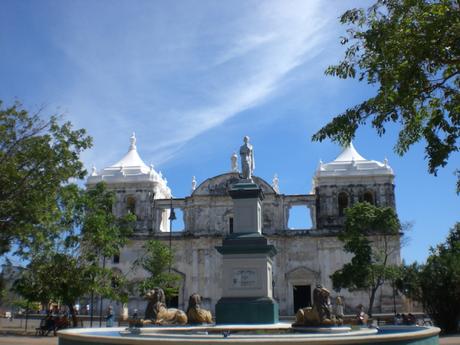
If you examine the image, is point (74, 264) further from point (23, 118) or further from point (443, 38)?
point (443, 38)

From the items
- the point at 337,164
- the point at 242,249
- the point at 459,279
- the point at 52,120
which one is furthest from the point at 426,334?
the point at 337,164

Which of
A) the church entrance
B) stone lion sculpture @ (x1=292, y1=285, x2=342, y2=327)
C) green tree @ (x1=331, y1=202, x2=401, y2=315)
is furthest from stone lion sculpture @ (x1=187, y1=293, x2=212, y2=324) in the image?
the church entrance

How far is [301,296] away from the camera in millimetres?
36156

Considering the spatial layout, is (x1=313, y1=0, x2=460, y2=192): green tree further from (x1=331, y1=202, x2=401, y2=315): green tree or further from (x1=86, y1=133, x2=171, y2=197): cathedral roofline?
(x1=86, y1=133, x2=171, y2=197): cathedral roofline

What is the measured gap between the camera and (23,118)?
15672 mm

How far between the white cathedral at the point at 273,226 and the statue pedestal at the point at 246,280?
76.4 feet

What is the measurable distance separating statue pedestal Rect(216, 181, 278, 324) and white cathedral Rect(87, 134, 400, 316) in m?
23.3

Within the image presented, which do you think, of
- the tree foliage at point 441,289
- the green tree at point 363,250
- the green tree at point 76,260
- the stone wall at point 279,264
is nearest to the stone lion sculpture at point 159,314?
the green tree at point 76,260

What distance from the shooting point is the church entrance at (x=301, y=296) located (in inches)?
1410

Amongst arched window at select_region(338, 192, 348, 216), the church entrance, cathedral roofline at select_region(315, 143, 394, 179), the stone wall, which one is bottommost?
the church entrance

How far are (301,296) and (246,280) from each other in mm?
24534

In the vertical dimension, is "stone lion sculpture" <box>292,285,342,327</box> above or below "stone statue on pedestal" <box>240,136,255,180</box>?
below

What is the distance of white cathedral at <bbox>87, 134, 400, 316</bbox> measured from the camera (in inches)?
1430

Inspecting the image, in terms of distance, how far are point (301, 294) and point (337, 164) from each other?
10331 mm
